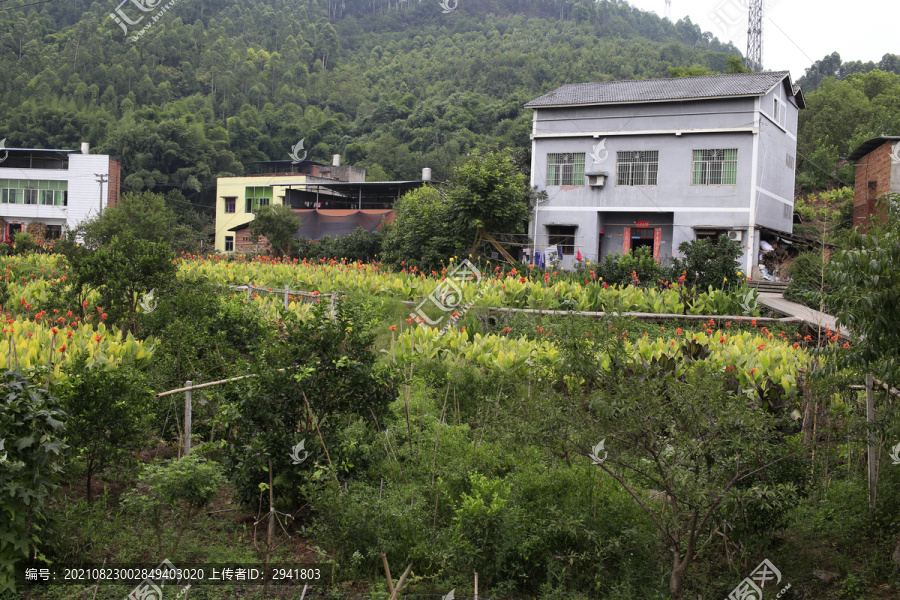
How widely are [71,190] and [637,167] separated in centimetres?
4073

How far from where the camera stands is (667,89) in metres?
26.2

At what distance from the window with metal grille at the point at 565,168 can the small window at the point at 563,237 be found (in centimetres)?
172

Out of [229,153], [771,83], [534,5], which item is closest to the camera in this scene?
[771,83]

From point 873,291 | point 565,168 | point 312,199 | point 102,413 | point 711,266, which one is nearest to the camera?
point 873,291

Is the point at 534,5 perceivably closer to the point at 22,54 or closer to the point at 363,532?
the point at 22,54

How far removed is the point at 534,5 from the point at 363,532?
106m

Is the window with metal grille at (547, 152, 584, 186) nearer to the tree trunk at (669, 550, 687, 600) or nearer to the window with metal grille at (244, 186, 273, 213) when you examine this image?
the tree trunk at (669, 550, 687, 600)

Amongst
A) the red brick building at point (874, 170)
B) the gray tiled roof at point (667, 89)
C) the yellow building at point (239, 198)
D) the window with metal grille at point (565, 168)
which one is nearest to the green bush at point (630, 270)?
the red brick building at point (874, 170)

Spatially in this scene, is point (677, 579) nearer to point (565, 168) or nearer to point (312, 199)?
point (565, 168)

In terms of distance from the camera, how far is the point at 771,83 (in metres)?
24.5

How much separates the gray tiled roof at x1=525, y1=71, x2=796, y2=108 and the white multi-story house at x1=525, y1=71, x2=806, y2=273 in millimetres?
42

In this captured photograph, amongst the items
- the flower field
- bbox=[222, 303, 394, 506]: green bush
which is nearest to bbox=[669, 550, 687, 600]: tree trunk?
bbox=[222, 303, 394, 506]: green bush

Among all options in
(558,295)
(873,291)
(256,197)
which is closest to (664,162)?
(558,295)

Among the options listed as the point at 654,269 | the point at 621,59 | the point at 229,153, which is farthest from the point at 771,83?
the point at 229,153
